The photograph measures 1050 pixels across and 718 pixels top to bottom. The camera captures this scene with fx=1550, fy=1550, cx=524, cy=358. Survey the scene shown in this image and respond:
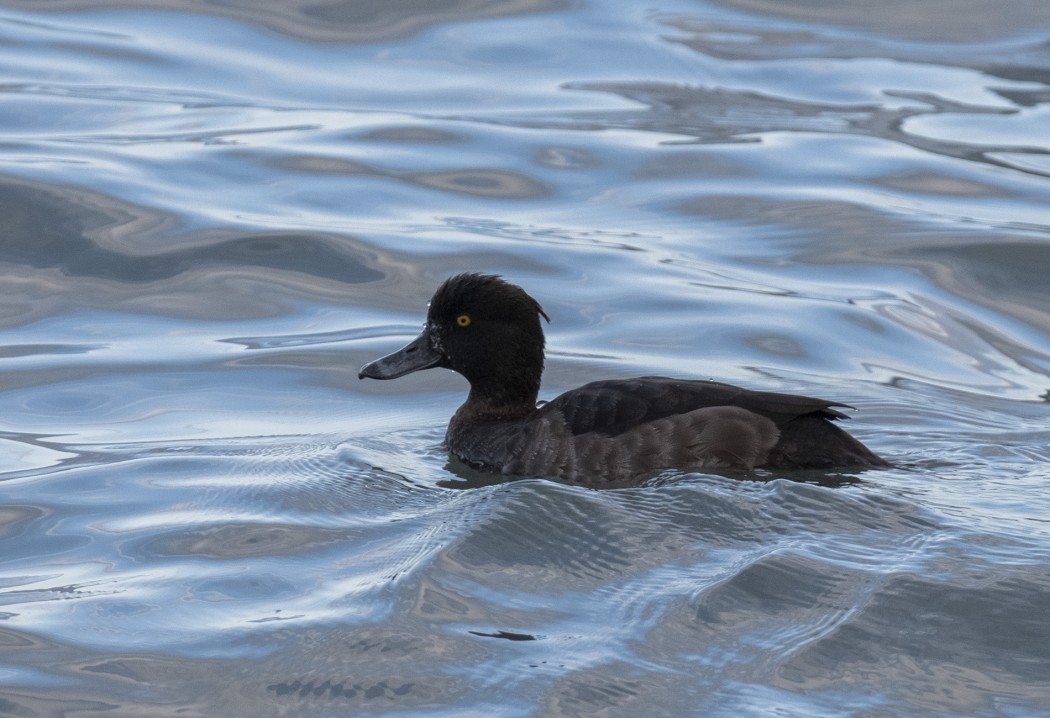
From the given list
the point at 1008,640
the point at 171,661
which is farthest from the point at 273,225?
Answer: the point at 1008,640

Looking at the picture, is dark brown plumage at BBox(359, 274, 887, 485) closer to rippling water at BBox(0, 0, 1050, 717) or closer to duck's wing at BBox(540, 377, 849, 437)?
duck's wing at BBox(540, 377, 849, 437)

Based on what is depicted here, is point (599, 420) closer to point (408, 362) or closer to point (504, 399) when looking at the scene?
point (504, 399)

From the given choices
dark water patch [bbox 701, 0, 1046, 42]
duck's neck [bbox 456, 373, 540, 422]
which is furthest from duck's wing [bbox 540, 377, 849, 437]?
dark water patch [bbox 701, 0, 1046, 42]

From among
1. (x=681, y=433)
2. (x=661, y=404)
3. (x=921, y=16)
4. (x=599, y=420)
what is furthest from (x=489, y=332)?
(x=921, y=16)

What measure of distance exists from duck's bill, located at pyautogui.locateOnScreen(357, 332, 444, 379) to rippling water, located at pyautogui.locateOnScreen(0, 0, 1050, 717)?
1.15 ft

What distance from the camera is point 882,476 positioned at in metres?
Answer: 6.69

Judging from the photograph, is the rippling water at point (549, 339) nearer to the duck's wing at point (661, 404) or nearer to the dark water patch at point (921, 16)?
the dark water patch at point (921, 16)

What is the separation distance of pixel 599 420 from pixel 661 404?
11.3 inches

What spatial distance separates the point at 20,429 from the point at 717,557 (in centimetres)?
405

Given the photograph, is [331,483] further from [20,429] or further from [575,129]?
[575,129]

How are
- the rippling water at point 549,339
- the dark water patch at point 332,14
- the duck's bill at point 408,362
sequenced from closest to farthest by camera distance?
the rippling water at point 549,339 < the duck's bill at point 408,362 < the dark water patch at point 332,14

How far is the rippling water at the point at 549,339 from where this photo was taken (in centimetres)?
509

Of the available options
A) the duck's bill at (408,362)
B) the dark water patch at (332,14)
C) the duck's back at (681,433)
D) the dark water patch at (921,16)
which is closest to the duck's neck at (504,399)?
the duck's bill at (408,362)

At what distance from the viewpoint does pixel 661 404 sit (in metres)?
6.84
